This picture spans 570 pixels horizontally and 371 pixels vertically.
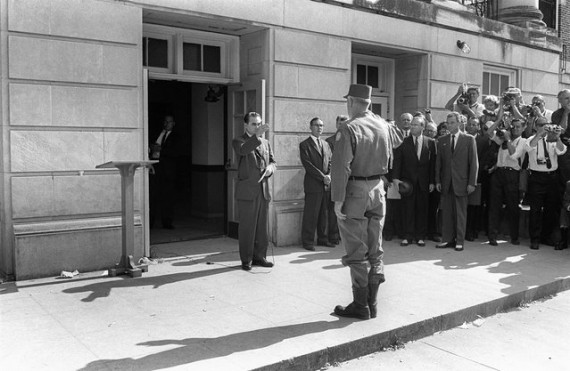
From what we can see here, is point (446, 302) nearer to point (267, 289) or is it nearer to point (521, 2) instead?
point (267, 289)

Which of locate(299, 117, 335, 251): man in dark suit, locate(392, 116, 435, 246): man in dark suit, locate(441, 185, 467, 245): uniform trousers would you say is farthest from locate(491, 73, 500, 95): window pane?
locate(299, 117, 335, 251): man in dark suit

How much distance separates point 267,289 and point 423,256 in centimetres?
334

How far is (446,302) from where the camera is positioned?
22.6ft

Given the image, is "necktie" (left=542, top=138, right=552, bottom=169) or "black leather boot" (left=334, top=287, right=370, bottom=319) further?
"necktie" (left=542, top=138, right=552, bottom=169)

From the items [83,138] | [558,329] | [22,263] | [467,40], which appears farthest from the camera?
[467,40]

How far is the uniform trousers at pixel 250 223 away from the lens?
8.30m

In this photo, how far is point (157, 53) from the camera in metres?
9.55

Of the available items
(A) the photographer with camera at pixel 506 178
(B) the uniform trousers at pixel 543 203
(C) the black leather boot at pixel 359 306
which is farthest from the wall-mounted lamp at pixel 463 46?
(C) the black leather boot at pixel 359 306

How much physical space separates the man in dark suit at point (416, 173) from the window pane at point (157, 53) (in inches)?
167

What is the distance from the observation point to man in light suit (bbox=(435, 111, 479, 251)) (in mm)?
10086

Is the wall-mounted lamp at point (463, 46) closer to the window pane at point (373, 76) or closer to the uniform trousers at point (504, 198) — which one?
the window pane at point (373, 76)

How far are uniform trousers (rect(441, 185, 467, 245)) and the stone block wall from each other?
514 cm

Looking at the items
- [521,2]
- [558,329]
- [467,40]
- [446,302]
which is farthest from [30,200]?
[521,2]

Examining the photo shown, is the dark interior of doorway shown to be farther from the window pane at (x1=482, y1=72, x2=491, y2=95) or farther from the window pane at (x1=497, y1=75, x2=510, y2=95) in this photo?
the window pane at (x1=497, y1=75, x2=510, y2=95)
